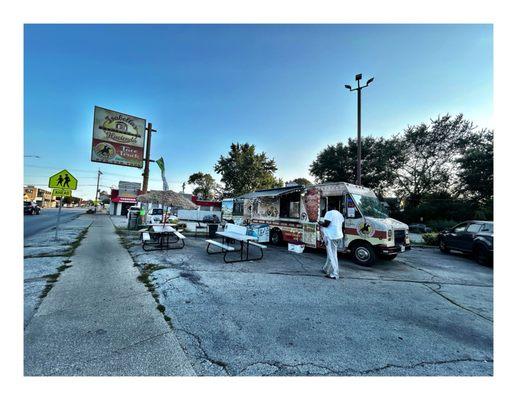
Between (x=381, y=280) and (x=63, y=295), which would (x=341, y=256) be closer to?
(x=381, y=280)

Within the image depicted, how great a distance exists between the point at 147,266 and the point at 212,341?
13.0 feet

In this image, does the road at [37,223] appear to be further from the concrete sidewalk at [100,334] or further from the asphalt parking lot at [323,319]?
the asphalt parking lot at [323,319]

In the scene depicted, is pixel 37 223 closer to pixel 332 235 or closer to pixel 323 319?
pixel 332 235

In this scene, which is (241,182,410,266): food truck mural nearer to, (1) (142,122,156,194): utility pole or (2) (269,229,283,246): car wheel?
(2) (269,229,283,246): car wheel

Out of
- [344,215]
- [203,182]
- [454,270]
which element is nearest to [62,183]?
[344,215]

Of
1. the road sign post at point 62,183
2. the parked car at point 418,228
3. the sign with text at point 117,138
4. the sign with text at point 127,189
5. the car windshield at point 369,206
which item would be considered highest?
the sign with text at point 117,138

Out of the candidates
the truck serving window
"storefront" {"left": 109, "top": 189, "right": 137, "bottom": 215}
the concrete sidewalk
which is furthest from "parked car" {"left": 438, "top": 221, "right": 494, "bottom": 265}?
"storefront" {"left": 109, "top": 189, "right": 137, "bottom": 215}

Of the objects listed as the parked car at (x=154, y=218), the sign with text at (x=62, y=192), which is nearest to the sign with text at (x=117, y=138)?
the sign with text at (x=62, y=192)

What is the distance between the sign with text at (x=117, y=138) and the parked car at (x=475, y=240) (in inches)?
685

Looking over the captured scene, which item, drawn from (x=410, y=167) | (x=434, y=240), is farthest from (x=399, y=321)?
(x=410, y=167)

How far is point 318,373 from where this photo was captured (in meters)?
2.23

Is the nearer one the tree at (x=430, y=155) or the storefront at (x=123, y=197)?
the tree at (x=430, y=155)

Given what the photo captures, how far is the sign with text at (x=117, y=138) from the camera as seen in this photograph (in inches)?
498

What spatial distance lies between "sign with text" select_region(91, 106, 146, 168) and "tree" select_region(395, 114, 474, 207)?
27.2 meters
